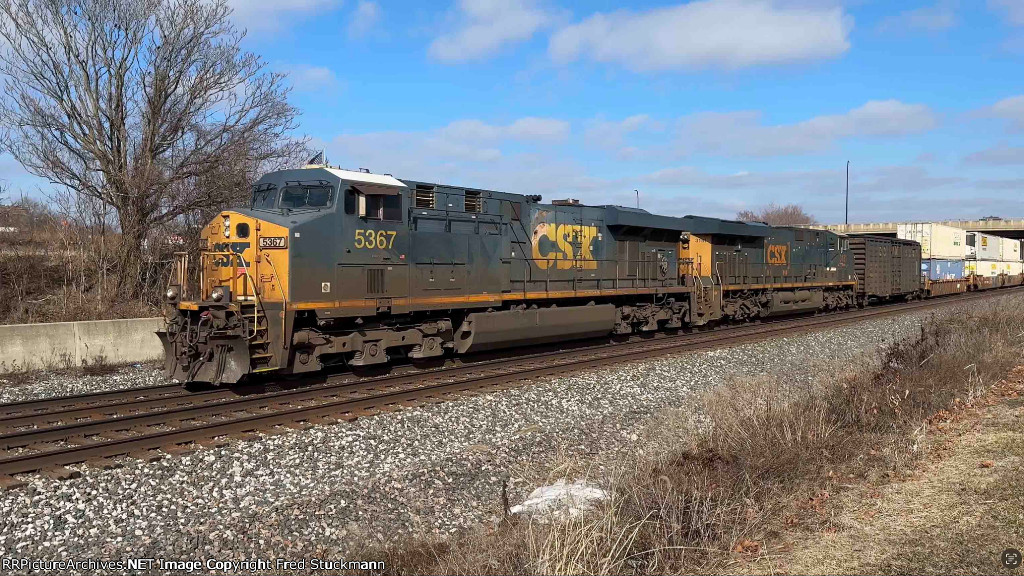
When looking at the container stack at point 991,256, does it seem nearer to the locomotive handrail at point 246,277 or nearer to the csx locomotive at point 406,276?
the csx locomotive at point 406,276

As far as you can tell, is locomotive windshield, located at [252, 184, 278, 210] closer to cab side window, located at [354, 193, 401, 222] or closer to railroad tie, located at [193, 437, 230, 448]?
cab side window, located at [354, 193, 401, 222]

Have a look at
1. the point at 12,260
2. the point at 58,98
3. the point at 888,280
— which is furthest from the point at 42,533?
the point at 888,280

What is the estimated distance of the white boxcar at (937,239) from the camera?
3691 cm

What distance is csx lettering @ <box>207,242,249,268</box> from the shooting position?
10.5m

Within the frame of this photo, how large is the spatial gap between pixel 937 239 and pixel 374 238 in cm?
3621

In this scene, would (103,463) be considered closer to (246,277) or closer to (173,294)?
(173,294)

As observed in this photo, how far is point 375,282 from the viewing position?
446 inches

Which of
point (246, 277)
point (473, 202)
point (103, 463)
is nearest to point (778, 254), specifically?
point (473, 202)

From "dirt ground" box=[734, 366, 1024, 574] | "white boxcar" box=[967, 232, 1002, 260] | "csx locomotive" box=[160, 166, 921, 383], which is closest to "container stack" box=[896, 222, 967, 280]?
"white boxcar" box=[967, 232, 1002, 260]

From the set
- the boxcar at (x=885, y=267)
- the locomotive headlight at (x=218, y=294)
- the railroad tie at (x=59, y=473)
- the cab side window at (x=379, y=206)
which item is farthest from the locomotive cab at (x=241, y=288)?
the boxcar at (x=885, y=267)

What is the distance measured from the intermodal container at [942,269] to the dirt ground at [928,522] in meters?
33.4

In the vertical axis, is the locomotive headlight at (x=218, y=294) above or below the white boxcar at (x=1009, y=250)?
below

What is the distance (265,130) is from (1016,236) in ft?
287

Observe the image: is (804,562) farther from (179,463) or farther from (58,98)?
(58,98)
